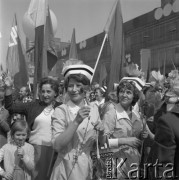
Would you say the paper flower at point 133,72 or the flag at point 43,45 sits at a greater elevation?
the flag at point 43,45

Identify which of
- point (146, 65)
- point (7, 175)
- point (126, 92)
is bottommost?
point (7, 175)

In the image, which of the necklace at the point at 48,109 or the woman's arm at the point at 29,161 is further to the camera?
the necklace at the point at 48,109

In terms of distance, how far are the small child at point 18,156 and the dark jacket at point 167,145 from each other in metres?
1.86

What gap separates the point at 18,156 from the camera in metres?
4.01

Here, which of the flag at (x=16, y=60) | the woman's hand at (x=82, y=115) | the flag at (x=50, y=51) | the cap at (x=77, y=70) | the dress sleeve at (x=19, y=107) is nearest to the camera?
the woman's hand at (x=82, y=115)

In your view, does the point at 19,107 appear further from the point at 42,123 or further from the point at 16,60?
the point at 16,60

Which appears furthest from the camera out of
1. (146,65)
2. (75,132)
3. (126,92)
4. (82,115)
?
(146,65)

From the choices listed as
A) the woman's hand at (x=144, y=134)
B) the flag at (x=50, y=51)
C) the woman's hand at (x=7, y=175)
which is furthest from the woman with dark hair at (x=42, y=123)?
the flag at (x=50, y=51)

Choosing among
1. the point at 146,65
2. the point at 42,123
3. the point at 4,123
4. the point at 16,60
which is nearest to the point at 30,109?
the point at 42,123

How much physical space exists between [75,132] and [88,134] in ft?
0.39

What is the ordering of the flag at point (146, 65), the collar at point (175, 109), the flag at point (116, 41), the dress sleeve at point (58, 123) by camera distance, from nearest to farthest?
the collar at point (175, 109) < the dress sleeve at point (58, 123) < the flag at point (116, 41) < the flag at point (146, 65)

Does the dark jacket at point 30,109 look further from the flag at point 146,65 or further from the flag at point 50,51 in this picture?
the flag at point 146,65

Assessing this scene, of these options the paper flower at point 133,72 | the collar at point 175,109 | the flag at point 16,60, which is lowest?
the collar at point 175,109

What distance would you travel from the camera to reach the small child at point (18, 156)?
13.1ft
